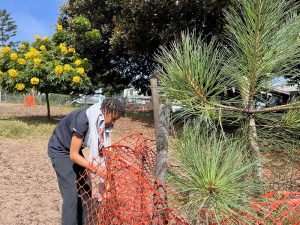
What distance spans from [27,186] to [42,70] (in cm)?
532

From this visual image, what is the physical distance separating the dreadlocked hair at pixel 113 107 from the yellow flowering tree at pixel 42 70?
22.3ft

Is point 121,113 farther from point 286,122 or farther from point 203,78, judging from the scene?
point 286,122

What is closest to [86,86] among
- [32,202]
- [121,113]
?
[32,202]

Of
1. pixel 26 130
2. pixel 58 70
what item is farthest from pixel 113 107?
pixel 58 70

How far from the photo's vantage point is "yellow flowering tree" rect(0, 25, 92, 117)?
9.07 metres

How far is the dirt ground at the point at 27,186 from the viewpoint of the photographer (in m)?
3.51

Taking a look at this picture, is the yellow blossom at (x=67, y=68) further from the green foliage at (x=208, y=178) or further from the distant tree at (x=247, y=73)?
the green foliage at (x=208, y=178)

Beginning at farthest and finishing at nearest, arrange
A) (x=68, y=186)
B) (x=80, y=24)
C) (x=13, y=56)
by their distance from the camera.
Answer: (x=80, y=24) → (x=13, y=56) → (x=68, y=186)

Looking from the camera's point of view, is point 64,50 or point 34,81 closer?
point 34,81

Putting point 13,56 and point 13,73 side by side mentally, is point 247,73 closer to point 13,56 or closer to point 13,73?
point 13,73

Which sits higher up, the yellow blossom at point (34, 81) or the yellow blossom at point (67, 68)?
the yellow blossom at point (67, 68)

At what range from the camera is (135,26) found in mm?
9258

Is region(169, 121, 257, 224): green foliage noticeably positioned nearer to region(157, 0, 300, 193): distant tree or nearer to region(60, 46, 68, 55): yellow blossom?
region(157, 0, 300, 193): distant tree

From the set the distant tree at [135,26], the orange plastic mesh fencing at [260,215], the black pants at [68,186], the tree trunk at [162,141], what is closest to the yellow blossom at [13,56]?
the distant tree at [135,26]
